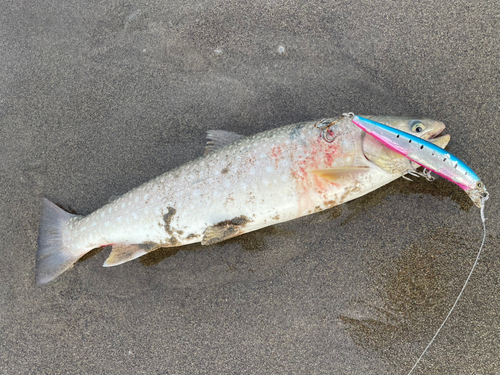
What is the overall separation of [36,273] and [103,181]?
1.36m

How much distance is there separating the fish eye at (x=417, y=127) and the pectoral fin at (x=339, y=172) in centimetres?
68

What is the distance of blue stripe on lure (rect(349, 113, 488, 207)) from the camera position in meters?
2.82

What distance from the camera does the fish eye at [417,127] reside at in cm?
319

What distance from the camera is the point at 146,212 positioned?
3.37 metres

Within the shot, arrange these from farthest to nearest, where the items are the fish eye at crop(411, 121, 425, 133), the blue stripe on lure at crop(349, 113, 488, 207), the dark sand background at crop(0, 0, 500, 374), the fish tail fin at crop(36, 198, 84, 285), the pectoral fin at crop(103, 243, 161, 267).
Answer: the fish tail fin at crop(36, 198, 84, 285)
the dark sand background at crop(0, 0, 500, 374)
the pectoral fin at crop(103, 243, 161, 267)
the fish eye at crop(411, 121, 425, 133)
the blue stripe on lure at crop(349, 113, 488, 207)

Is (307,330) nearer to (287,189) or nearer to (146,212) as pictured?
(287,189)

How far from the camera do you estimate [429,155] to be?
2869 mm

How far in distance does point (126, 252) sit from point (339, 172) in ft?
8.31

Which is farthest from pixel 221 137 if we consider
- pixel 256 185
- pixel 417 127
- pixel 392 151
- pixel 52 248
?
pixel 52 248

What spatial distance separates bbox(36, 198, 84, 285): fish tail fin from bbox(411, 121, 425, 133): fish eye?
13.2ft

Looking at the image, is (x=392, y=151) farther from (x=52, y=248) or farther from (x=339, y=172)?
(x=52, y=248)

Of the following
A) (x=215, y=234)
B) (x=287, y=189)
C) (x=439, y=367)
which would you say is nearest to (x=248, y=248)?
(x=215, y=234)

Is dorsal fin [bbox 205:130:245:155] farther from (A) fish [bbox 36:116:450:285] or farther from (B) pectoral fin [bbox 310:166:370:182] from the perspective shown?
(B) pectoral fin [bbox 310:166:370:182]

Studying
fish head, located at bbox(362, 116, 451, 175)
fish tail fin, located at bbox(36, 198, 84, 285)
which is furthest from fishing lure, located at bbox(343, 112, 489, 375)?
fish tail fin, located at bbox(36, 198, 84, 285)
